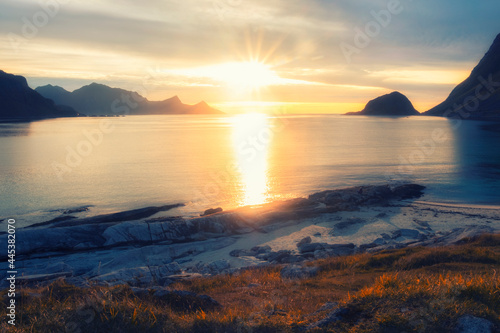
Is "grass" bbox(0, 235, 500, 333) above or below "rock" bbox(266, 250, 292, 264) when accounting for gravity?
above

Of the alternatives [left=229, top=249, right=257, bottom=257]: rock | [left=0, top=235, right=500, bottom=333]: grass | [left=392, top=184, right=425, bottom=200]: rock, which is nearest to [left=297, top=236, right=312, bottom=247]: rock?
[left=229, top=249, right=257, bottom=257]: rock

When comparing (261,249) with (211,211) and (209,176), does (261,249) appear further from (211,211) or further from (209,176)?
(209,176)

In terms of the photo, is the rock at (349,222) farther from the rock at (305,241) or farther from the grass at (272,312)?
the grass at (272,312)

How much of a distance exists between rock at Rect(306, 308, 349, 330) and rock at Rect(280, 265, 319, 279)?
7.12m

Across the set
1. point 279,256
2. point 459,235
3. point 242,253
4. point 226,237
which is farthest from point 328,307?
point 226,237

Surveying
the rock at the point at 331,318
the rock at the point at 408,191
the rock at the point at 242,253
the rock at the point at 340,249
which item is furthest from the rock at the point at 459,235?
the rock at the point at 331,318

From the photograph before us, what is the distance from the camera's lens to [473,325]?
6.43 metres

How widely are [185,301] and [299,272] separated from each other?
282 inches

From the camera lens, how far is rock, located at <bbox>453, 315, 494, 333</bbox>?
634 cm

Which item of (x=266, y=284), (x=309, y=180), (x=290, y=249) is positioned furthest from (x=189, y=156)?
(x=266, y=284)

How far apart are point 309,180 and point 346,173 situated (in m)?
7.51

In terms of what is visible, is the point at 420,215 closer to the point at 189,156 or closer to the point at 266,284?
the point at 266,284

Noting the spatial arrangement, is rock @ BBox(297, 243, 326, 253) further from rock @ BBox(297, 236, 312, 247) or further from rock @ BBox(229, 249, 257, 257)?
rock @ BBox(229, 249, 257, 257)

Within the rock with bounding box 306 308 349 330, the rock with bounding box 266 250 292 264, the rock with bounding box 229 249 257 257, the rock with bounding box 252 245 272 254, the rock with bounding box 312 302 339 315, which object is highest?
the rock with bounding box 306 308 349 330
